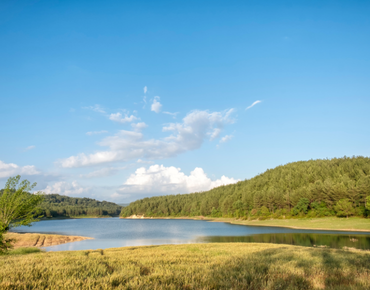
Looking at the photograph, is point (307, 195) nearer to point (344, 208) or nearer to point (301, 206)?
point (301, 206)

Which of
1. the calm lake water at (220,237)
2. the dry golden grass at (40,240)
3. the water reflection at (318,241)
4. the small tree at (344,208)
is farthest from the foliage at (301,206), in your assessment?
the dry golden grass at (40,240)

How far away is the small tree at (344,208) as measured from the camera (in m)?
84.8

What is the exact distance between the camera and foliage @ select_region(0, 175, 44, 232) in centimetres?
2606

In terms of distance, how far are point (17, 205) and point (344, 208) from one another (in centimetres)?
9989

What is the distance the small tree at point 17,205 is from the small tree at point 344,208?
9740cm

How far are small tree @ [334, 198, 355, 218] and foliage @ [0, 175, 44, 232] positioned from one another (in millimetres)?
97399

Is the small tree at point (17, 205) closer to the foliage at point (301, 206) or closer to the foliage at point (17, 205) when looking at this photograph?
the foliage at point (17, 205)

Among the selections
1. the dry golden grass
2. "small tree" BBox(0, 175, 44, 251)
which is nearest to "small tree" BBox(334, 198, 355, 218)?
the dry golden grass

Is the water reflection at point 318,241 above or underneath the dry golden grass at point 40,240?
above

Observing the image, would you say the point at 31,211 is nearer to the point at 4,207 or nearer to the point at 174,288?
the point at 4,207

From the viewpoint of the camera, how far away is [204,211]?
554 ft

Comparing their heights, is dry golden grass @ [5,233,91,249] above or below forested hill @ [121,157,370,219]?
below

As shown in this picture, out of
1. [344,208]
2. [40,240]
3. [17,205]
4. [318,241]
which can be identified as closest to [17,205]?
[17,205]

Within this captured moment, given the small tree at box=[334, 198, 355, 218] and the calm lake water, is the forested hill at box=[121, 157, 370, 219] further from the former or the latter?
the calm lake water
